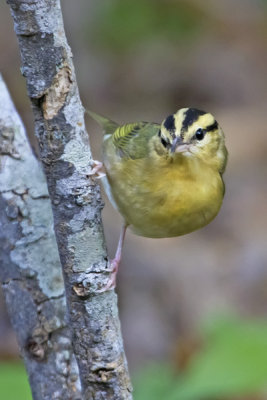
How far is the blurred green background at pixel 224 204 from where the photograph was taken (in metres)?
4.84

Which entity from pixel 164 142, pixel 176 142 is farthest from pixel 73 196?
pixel 164 142

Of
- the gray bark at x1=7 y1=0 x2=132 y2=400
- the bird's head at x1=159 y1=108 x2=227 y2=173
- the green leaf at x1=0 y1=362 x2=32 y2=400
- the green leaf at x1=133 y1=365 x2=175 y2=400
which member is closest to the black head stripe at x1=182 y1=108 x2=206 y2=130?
the bird's head at x1=159 y1=108 x2=227 y2=173

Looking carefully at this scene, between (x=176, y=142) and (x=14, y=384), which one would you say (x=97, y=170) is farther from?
(x=14, y=384)

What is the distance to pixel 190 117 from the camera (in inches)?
139

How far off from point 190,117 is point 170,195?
0.44 m

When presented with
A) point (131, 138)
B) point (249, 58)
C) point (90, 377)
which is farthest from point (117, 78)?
point (90, 377)

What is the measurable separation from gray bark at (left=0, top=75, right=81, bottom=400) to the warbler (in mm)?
375

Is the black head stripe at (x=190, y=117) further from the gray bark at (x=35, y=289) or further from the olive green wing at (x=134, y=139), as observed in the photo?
the gray bark at (x=35, y=289)

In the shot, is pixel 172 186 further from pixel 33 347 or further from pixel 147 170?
pixel 33 347

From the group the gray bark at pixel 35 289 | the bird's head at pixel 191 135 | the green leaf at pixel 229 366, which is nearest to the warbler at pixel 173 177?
the bird's head at pixel 191 135

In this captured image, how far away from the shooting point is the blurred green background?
4.84 metres

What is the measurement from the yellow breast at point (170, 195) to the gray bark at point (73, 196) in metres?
0.84

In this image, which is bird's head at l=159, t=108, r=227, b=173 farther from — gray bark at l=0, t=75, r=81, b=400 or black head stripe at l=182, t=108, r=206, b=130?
gray bark at l=0, t=75, r=81, b=400

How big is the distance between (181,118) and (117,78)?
7800 millimetres
